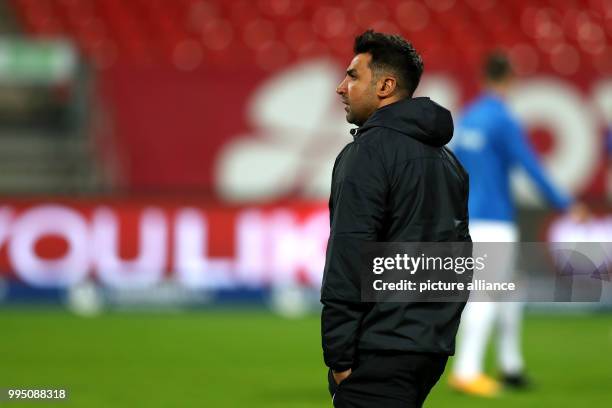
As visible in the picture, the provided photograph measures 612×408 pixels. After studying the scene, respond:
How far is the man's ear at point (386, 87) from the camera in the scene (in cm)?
369

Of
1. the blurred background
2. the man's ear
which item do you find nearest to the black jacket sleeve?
the man's ear

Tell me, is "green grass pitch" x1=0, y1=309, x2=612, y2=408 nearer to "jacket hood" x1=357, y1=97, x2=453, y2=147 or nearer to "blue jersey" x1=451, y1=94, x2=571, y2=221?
"blue jersey" x1=451, y1=94, x2=571, y2=221

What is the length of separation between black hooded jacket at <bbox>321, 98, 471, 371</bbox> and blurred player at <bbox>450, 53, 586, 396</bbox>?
4024mm

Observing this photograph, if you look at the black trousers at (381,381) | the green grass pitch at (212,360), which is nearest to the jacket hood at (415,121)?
the black trousers at (381,381)

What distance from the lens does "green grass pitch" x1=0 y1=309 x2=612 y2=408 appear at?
7492 millimetres

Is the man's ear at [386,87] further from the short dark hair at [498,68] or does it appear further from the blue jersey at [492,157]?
the short dark hair at [498,68]

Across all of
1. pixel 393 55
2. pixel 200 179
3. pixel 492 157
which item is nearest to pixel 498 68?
pixel 492 157

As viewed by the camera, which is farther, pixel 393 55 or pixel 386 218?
pixel 393 55

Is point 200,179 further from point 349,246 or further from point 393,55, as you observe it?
point 349,246

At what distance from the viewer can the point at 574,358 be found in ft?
32.0

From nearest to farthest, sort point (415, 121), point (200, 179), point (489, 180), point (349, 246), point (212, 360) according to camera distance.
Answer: point (349, 246) < point (415, 121) < point (489, 180) < point (212, 360) < point (200, 179)

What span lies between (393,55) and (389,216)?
0.54 m

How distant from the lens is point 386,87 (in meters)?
3.70

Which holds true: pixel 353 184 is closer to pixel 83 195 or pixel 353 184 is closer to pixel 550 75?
pixel 83 195
